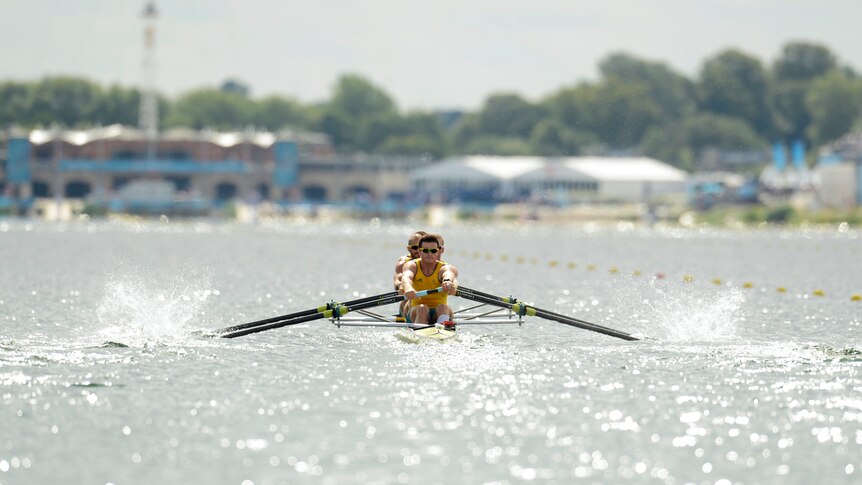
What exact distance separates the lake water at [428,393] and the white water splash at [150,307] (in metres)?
0.16

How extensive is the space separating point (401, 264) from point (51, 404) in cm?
1180

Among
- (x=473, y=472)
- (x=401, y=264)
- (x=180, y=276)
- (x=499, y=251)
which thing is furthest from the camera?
(x=499, y=251)

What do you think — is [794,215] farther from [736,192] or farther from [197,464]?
[197,464]

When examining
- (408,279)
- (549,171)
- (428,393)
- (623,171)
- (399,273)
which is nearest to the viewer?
(428,393)

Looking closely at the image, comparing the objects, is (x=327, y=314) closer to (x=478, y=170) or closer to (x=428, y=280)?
(x=428, y=280)

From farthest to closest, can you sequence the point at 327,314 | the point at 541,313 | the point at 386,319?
the point at 386,319 → the point at 541,313 → the point at 327,314

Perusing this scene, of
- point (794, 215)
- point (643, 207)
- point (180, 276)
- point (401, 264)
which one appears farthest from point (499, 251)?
point (643, 207)

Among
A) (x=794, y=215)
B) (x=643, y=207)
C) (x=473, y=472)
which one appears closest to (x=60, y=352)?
(x=473, y=472)

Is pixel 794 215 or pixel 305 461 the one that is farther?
pixel 794 215

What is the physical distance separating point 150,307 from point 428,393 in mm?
16508

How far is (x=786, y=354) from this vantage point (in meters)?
31.2

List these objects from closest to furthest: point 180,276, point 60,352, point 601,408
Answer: point 601,408 → point 60,352 → point 180,276

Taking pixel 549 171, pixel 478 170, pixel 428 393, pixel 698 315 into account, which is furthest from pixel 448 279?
pixel 478 170

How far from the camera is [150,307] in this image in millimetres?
40312
